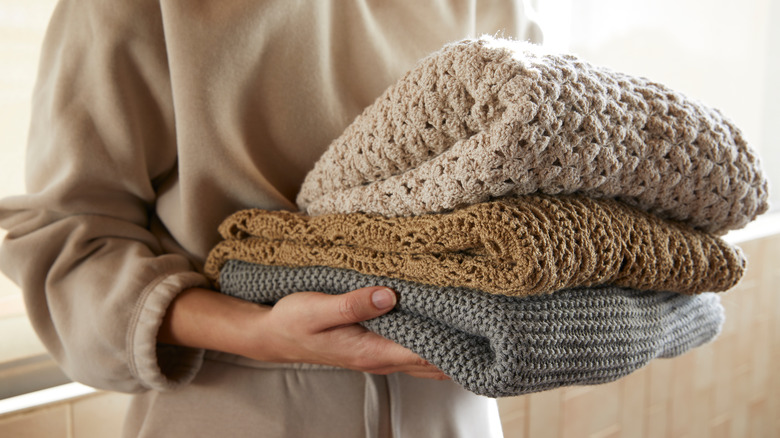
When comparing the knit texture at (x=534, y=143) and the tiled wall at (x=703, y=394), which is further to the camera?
the tiled wall at (x=703, y=394)

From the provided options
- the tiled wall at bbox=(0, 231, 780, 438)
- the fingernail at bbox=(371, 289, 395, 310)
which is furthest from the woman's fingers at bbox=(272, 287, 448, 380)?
the tiled wall at bbox=(0, 231, 780, 438)

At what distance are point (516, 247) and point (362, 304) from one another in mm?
134

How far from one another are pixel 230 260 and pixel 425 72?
0.29 meters

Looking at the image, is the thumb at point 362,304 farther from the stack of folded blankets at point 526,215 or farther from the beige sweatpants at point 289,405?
the beige sweatpants at point 289,405

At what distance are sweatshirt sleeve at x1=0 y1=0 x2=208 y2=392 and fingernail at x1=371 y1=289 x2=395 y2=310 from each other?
0.22 metres

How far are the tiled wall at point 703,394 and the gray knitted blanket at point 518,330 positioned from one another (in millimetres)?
657

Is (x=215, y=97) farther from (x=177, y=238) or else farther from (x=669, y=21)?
(x=669, y=21)

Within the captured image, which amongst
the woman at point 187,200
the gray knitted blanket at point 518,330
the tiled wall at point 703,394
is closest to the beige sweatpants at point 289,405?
the woman at point 187,200

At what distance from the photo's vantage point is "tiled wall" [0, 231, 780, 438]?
1128mm

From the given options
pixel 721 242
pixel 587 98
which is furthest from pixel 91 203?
pixel 721 242

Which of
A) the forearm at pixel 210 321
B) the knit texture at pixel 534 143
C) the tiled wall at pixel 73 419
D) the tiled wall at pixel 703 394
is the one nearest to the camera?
the knit texture at pixel 534 143

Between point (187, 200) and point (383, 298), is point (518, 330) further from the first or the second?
point (187, 200)

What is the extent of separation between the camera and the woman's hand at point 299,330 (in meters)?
0.43

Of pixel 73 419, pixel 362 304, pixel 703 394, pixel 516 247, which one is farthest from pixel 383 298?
pixel 703 394
